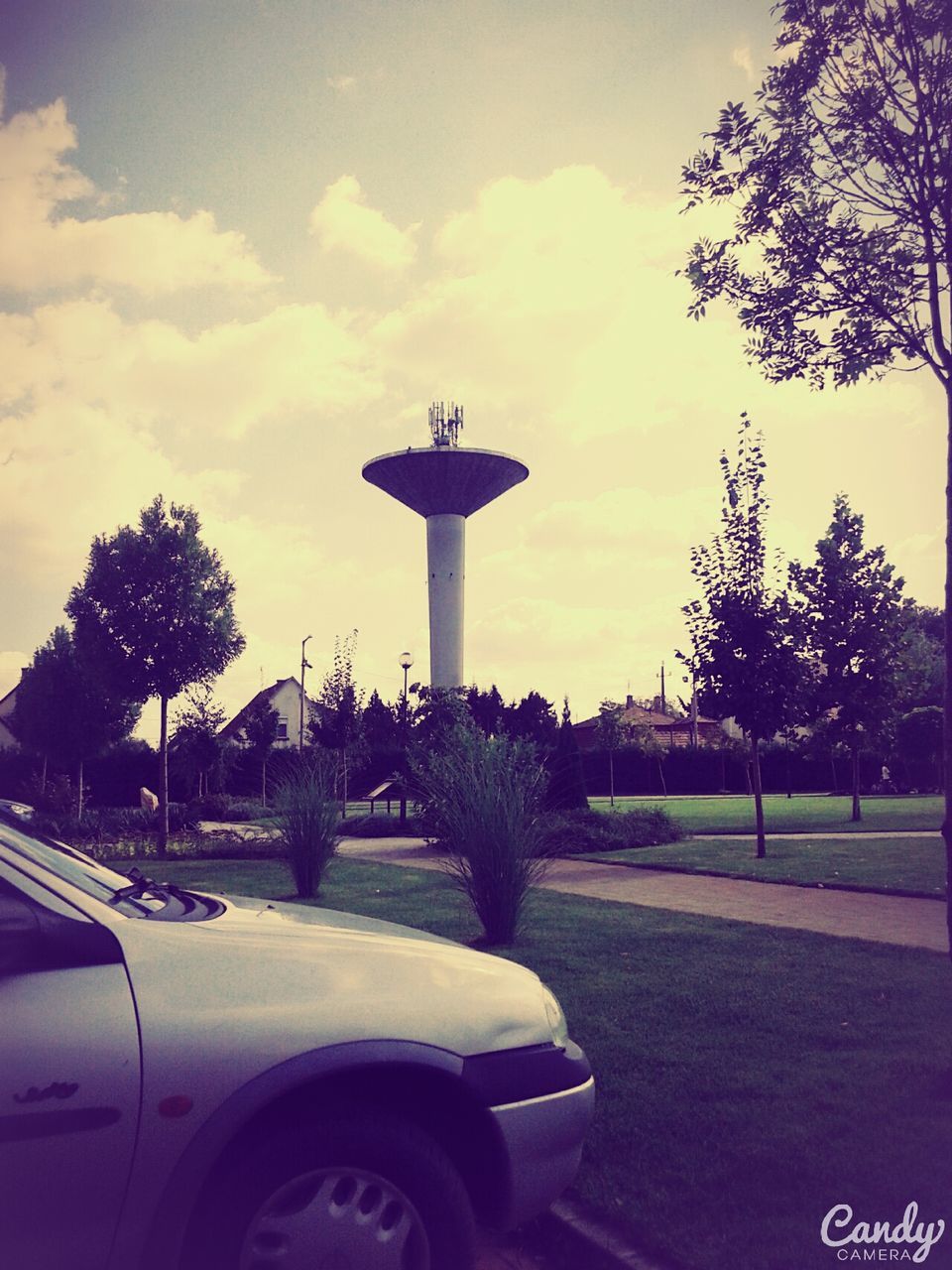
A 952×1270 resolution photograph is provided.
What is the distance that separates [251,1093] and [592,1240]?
161 cm

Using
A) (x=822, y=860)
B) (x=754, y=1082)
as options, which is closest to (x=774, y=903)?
(x=822, y=860)

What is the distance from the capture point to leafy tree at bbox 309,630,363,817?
2681cm

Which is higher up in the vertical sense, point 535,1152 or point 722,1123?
point 535,1152

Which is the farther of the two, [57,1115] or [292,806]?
[292,806]

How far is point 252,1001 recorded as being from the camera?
2.38 m

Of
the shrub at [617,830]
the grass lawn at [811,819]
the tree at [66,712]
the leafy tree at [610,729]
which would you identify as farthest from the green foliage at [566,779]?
the leafy tree at [610,729]

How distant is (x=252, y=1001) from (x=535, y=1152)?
0.88 m

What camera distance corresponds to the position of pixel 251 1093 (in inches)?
87.6

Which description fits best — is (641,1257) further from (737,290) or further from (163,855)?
(163,855)

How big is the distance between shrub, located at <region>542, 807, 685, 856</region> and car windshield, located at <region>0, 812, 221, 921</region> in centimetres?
1422

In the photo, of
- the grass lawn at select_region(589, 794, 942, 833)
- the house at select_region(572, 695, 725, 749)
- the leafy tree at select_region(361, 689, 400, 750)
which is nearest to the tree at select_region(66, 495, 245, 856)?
the grass lawn at select_region(589, 794, 942, 833)

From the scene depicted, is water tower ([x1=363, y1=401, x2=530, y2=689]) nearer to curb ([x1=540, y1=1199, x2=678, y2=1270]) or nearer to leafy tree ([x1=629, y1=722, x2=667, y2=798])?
leafy tree ([x1=629, y1=722, x2=667, y2=798])

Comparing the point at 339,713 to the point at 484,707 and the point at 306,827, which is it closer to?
the point at 484,707

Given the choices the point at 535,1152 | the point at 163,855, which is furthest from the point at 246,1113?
the point at 163,855
